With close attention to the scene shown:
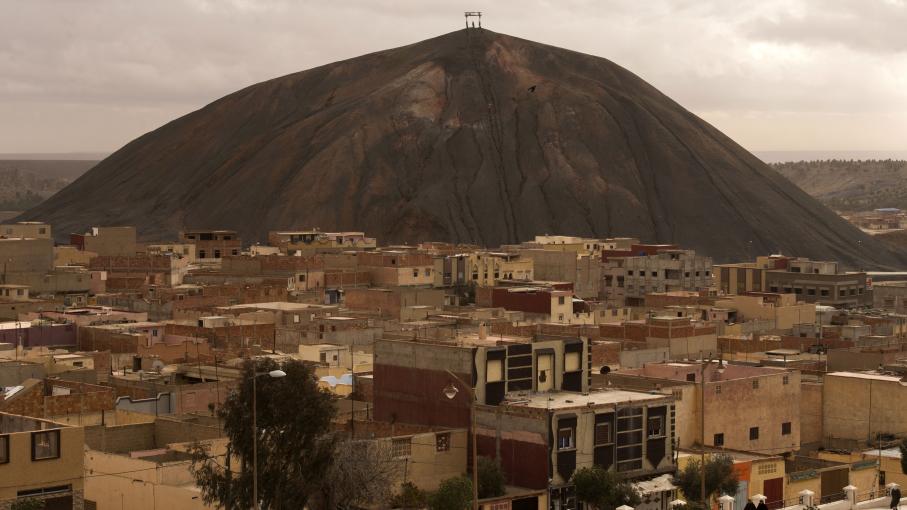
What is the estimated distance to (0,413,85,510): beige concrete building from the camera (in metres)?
30.0

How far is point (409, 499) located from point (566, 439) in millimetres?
4419

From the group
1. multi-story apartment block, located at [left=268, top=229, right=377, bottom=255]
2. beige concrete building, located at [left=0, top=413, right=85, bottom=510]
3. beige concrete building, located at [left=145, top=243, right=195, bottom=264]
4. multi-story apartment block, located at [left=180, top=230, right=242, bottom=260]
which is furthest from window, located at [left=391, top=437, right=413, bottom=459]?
multi-story apartment block, located at [left=180, top=230, right=242, bottom=260]

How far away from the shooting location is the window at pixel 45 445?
30281mm

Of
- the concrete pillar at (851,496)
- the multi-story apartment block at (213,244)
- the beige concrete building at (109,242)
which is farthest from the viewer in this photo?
the multi-story apartment block at (213,244)

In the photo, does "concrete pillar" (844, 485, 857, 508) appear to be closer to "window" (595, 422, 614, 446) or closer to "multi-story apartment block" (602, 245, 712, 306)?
"window" (595, 422, 614, 446)

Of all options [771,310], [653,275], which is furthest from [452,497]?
[653,275]

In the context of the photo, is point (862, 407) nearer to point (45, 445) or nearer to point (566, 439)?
point (566, 439)

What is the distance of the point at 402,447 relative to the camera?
36719 millimetres

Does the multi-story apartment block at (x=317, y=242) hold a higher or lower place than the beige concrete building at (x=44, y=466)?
higher

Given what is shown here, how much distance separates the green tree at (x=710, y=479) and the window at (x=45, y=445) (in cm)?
1487

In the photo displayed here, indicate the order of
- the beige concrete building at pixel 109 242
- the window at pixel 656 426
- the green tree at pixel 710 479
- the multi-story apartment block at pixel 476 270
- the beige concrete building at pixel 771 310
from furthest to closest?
the beige concrete building at pixel 109 242 < the multi-story apartment block at pixel 476 270 < the beige concrete building at pixel 771 310 < the window at pixel 656 426 < the green tree at pixel 710 479

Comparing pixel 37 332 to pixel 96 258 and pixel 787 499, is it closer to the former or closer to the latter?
pixel 787 499

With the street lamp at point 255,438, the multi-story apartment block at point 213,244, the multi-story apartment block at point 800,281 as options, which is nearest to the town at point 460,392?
the street lamp at point 255,438

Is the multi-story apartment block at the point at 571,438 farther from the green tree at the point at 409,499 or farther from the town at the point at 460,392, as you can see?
the green tree at the point at 409,499
